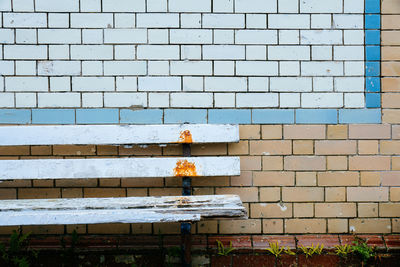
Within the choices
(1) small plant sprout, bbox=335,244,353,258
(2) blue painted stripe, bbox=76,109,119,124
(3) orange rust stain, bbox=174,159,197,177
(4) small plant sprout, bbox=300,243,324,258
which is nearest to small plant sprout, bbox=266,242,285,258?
(4) small plant sprout, bbox=300,243,324,258

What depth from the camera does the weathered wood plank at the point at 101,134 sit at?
2.19 meters

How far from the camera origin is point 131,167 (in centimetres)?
220

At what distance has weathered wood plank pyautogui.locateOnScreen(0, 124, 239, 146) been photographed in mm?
2188

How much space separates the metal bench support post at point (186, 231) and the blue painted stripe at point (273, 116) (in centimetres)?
55

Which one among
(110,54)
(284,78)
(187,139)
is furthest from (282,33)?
(110,54)

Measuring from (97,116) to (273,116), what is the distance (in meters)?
1.28

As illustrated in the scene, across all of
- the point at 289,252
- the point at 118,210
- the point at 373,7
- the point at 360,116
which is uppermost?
the point at 373,7

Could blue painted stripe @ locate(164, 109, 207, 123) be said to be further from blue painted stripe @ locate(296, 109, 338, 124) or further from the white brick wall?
blue painted stripe @ locate(296, 109, 338, 124)

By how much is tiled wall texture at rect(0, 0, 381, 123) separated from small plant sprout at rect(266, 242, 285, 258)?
1004 millimetres

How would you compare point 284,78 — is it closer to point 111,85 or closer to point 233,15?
point 233,15

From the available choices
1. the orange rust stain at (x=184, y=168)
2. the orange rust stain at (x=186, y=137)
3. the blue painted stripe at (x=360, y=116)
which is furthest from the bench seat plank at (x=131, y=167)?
the blue painted stripe at (x=360, y=116)

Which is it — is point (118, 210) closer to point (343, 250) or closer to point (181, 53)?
point (181, 53)

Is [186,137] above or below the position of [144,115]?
below

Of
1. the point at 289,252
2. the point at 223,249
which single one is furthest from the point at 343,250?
the point at 223,249
